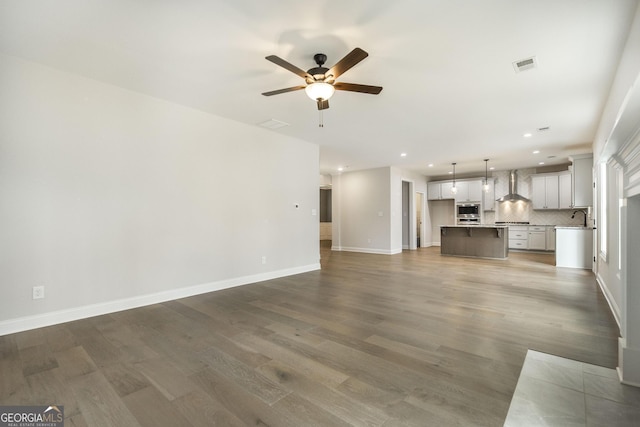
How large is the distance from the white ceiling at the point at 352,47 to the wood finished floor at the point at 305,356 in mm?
2663

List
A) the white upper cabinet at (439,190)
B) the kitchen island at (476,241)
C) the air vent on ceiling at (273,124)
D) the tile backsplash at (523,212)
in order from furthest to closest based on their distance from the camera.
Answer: the white upper cabinet at (439,190) < the tile backsplash at (523,212) < the kitchen island at (476,241) < the air vent on ceiling at (273,124)

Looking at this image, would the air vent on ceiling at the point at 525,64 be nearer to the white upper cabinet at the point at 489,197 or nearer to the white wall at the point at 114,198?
the white wall at the point at 114,198

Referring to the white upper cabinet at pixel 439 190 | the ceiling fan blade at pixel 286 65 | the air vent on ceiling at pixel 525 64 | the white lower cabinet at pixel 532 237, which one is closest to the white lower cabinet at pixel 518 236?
the white lower cabinet at pixel 532 237

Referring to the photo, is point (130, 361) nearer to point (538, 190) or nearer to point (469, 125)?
point (469, 125)

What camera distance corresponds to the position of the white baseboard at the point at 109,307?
284cm

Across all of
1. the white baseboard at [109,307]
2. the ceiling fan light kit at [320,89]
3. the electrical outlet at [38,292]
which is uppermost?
the ceiling fan light kit at [320,89]

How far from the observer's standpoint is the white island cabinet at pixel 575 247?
618 cm

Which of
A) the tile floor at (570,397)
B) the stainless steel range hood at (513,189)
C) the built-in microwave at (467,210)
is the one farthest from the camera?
the built-in microwave at (467,210)

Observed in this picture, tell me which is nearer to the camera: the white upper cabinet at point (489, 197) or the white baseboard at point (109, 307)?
the white baseboard at point (109, 307)

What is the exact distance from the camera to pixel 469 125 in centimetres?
488

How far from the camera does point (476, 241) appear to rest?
7965mm

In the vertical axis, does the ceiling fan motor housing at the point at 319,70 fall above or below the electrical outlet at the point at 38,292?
above

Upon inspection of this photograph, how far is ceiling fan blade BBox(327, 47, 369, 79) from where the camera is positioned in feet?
7.36

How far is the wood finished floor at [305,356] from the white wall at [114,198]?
1.35ft
